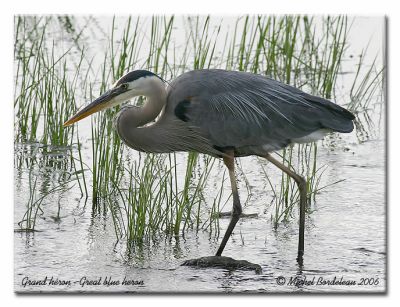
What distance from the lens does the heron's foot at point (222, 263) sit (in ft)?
18.4

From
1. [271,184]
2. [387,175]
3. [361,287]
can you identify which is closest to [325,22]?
[271,184]

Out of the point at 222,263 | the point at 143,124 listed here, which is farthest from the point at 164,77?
the point at 222,263

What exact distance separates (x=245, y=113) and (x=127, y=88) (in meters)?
0.57

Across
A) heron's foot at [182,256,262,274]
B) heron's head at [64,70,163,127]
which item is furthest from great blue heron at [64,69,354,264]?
heron's foot at [182,256,262,274]

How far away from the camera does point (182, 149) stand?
591 cm

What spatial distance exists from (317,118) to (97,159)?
1359 mm

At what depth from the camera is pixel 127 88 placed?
18.8ft

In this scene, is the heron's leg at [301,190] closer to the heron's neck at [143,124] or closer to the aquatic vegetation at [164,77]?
the aquatic vegetation at [164,77]

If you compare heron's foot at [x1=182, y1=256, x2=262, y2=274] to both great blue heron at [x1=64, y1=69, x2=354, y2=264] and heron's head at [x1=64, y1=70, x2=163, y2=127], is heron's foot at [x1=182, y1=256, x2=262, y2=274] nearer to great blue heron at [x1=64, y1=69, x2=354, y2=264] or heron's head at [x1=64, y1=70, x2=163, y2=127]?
great blue heron at [x1=64, y1=69, x2=354, y2=264]

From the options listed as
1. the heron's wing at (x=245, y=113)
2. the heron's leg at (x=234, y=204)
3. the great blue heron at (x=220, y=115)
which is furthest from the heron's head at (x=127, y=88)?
the heron's leg at (x=234, y=204)

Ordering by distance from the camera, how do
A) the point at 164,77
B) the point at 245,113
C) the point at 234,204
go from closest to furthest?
the point at 245,113, the point at 234,204, the point at 164,77

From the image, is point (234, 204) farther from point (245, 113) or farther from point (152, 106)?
point (152, 106)

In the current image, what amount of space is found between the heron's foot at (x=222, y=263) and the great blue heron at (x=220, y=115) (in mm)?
118

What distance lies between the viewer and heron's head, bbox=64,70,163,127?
18.8 feet
